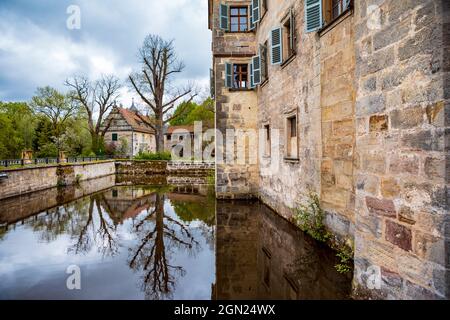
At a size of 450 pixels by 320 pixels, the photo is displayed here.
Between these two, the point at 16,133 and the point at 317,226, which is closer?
the point at 317,226

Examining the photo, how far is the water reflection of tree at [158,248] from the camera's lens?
416 centimetres

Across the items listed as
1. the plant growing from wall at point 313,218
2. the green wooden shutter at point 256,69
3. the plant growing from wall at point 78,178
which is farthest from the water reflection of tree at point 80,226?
the plant growing from wall at point 78,178

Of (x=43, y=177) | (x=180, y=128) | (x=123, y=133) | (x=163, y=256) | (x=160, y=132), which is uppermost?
(x=180, y=128)

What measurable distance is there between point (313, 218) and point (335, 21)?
12.7ft

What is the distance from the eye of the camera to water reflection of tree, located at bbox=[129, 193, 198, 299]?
13.6 feet

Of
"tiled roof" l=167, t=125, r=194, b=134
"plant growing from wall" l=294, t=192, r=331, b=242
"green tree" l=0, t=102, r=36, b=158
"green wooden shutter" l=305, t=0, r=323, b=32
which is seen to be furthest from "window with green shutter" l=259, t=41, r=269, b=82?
"tiled roof" l=167, t=125, r=194, b=134

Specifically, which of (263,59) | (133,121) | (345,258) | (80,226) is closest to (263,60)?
(263,59)

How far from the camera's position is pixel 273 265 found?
15.6 ft

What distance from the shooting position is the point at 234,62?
10.8m

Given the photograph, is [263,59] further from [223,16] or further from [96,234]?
[96,234]

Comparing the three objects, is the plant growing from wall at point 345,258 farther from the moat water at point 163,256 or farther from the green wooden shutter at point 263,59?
the green wooden shutter at point 263,59

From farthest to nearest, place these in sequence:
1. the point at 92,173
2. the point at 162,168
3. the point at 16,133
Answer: the point at 16,133 → the point at 162,168 → the point at 92,173
